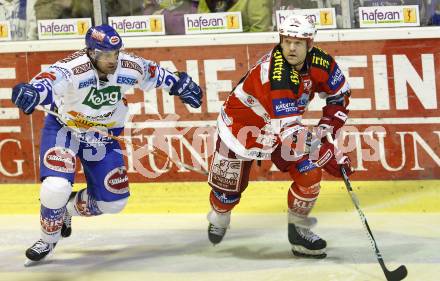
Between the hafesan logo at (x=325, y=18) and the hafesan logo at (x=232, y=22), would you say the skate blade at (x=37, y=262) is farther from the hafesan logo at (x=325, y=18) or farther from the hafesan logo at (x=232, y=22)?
the hafesan logo at (x=325, y=18)

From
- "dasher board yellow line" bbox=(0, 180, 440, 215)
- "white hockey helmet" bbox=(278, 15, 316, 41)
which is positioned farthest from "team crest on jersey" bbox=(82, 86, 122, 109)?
"dasher board yellow line" bbox=(0, 180, 440, 215)

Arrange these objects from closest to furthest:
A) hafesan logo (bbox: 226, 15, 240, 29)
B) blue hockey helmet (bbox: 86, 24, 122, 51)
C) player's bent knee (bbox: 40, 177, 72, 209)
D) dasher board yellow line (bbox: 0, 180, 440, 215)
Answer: blue hockey helmet (bbox: 86, 24, 122, 51)
player's bent knee (bbox: 40, 177, 72, 209)
dasher board yellow line (bbox: 0, 180, 440, 215)
hafesan logo (bbox: 226, 15, 240, 29)

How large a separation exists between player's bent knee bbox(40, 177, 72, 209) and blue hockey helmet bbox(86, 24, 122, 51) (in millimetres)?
942

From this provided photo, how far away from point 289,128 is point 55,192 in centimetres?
169

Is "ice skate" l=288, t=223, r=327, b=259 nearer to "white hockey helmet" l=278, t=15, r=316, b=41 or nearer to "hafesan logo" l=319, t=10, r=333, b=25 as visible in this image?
"white hockey helmet" l=278, t=15, r=316, b=41

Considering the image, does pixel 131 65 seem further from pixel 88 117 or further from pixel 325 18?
pixel 325 18

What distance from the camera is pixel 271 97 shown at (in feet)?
24.4

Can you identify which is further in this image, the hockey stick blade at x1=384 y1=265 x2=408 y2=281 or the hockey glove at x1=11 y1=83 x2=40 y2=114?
the hockey glove at x1=11 y1=83 x2=40 y2=114

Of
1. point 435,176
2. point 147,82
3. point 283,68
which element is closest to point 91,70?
point 147,82

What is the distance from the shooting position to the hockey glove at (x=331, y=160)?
7.57 metres

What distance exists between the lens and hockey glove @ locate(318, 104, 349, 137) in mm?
7848

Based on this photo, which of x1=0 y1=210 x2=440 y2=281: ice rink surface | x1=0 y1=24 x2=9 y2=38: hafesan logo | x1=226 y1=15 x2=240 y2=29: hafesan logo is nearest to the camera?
x1=0 y1=210 x2=440 y2=281: ice rink surface

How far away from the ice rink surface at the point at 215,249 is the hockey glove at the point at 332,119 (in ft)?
2.78

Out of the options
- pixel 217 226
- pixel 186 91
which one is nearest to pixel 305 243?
pixel 217 226
